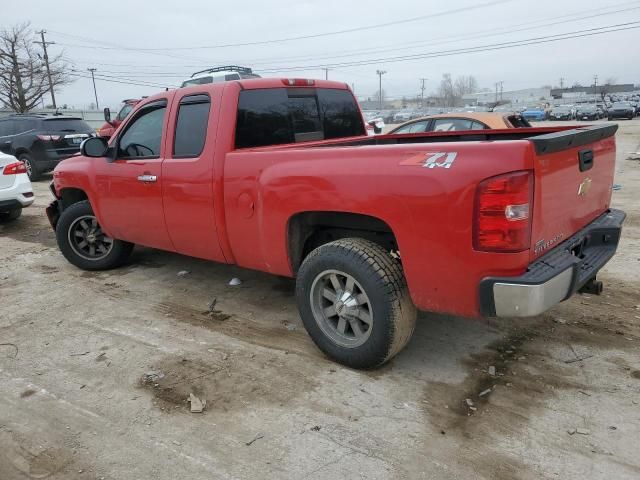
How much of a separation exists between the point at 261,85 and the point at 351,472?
3.10m

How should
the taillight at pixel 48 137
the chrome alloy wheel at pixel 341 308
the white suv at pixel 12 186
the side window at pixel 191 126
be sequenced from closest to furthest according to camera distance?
1. the chrome alloy wheel at pixel 341 308
2. the side window at pixel 191 126
3. the white suv at pixel 12 186
4. the taillight at pixel 48 137

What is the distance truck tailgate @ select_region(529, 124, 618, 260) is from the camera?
2.76 m

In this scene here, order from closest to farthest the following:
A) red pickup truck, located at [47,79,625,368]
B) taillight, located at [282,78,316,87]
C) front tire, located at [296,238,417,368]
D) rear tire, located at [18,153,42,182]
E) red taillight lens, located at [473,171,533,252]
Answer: red taillight lens, located at [473,171,533,252]
red pickup truck, located at [47,79,625,368]
front tire, located at [296,238,417,368]
taillight, located at [282,78,316,87]
rear tire, located at [18,153,42,182]

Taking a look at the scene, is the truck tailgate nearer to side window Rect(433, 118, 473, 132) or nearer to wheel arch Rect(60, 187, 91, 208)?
wheel arch Rect(60, 187, 91, 208)

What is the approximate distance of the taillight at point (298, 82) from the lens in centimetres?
458


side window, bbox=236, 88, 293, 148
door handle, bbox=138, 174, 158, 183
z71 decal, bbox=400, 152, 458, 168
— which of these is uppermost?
side window, bbox=236, 88, 293, 148

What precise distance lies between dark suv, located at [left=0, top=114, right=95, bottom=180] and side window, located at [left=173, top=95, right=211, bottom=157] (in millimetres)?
10279

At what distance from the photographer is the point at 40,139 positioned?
13.4 meters

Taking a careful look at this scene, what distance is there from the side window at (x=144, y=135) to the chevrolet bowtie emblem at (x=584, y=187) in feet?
11.3

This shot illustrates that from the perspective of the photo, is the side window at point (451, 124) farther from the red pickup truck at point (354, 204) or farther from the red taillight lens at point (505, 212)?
the red taillight lens at point (505, 212)

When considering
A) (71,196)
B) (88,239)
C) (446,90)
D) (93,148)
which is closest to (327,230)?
(93,148)

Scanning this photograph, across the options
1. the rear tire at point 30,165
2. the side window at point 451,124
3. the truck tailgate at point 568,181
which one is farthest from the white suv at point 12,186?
the truck tailgate at point 568,181

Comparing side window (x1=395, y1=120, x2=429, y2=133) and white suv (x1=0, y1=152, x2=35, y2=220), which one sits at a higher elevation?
side window (x1=395, y1=120, x2=429, y2=133)

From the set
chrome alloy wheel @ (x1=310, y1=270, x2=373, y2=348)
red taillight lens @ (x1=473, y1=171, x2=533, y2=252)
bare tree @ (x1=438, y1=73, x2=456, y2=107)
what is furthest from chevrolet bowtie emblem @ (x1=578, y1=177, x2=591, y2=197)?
bare tree @ (x1=438, y1=73, x2=456, y2=107)
